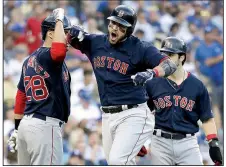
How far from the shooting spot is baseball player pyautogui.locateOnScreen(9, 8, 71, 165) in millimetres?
6078

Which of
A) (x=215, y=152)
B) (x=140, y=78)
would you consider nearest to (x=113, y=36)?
(x=140, y=78)

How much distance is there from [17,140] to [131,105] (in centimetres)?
112

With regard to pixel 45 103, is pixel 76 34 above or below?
above

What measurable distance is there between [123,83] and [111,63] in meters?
0.22

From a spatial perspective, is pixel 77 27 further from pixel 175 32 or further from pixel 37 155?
pixel 175 32

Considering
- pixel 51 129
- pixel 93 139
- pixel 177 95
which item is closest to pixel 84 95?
pixel 93 139

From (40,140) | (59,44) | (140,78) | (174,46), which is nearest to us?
(140,78)

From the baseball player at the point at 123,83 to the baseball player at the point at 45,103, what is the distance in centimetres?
34

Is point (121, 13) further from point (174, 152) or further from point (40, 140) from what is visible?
point (174, 152)

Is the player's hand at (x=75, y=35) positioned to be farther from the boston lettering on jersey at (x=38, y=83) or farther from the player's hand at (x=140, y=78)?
the player's hand at (x=140, y=78)

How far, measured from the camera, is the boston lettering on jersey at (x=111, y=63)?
242 inches

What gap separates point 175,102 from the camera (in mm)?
6879

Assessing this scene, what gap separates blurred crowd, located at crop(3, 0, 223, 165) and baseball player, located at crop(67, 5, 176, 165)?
346 centimetres

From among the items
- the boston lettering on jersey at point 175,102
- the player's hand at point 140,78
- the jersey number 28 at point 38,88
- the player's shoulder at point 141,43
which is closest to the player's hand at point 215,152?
the boston lettering on jersey at point 175,102
